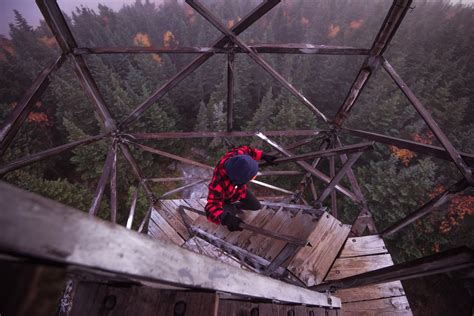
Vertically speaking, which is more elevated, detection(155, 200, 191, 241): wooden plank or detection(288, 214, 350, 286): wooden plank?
detection(155, 200, 191, 241): wooden plank

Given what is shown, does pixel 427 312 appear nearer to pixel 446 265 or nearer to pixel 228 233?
pixel 228 233

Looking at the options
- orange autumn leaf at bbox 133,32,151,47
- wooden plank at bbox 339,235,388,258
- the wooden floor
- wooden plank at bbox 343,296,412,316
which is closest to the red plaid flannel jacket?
the wooden floor

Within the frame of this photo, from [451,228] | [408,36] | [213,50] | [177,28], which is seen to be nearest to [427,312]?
[451,228]

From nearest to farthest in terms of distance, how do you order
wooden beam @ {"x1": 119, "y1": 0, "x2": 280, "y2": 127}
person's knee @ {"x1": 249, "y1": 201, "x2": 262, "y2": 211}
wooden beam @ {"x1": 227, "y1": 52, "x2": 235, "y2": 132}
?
wooden beam @ {"x1": 119, "y1": 0, "x2": 280, "y2": 127} → wooden beam @ {"x1": 227, "y1": 52, "x2": 235, "y2": 132} → person's knee @ {"x1": 249, "y1": 201, "x2": 262, "y2": 211}

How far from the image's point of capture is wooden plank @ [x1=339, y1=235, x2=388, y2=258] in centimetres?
448

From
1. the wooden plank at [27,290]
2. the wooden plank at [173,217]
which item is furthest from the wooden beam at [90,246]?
the wooden plank at [173,217]

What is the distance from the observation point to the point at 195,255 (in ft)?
3.56

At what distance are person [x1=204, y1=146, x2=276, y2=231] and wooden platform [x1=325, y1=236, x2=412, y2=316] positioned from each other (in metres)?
1.75

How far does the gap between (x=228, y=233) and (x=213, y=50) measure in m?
3.50

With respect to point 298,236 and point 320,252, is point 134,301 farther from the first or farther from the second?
point 298,236

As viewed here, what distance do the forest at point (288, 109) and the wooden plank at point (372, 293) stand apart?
52.3ft

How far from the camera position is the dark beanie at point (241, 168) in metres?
4.59

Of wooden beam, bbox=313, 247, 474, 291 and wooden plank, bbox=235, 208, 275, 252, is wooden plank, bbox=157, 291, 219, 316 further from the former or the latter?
wooden plank, bbox=235, 208, 275, 252

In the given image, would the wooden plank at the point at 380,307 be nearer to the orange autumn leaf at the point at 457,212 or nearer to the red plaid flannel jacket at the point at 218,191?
the red plaid flannel jacket at the point at 218,191
